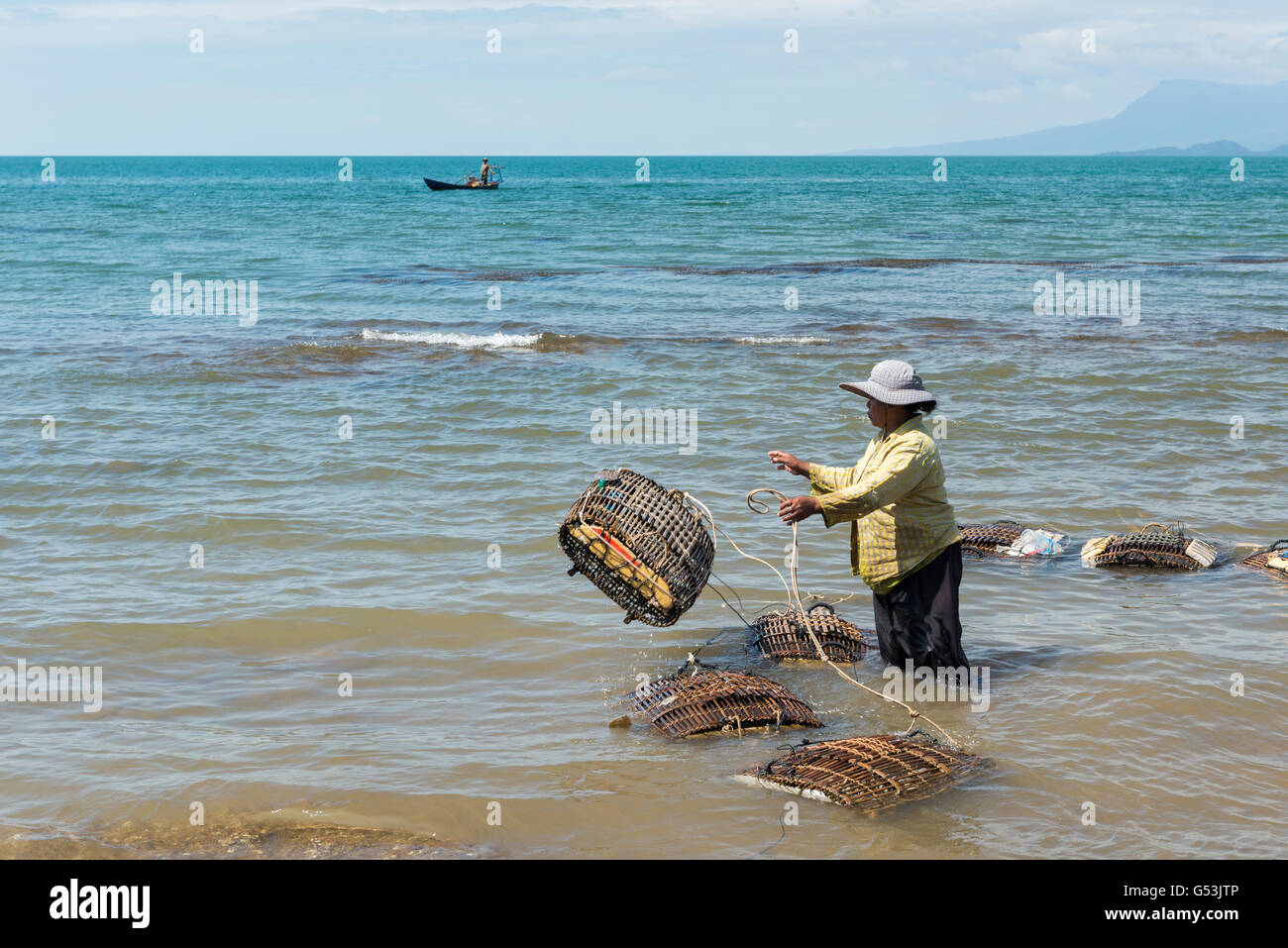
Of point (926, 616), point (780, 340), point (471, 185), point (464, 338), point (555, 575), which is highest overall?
point (471, 185)

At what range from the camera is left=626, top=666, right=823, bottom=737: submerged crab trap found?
16.1 feet

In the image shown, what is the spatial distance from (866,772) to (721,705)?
826 mm

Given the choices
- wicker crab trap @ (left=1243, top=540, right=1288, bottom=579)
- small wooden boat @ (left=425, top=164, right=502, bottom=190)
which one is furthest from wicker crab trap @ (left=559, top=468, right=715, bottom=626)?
small wooden boat @ (left=425, top=164, right=502, bottom=190)

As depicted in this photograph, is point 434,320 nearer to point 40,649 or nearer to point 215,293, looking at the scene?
point 215,293

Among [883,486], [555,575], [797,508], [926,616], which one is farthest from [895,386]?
[555,575]

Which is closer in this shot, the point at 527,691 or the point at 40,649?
the point at 527,691

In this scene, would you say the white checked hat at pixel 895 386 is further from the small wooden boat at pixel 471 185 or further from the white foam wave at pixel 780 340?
the small wooden boat at pixel 471 185

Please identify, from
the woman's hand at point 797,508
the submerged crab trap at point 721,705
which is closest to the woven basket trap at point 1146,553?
the submerged crab trap at point 721,705

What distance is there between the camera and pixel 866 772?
4.29 meters

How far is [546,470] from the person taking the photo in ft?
30.4

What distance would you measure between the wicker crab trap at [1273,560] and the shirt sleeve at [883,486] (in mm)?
3175

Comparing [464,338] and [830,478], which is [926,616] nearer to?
[830,478]

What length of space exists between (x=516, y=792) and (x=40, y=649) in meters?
2.99

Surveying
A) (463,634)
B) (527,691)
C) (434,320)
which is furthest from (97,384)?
(527,691)
